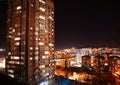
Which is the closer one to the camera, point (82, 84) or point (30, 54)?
point (82, 84)

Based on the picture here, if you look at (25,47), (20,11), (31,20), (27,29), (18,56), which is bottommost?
(18,56)

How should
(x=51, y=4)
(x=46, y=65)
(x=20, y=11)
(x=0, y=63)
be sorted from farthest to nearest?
(x=0, y=63)
(x=51, y=4)
(x=46, y=65)
(x=20, y=11)

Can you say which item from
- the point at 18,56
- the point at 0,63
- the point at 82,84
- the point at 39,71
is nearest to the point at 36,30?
the point at 18,56

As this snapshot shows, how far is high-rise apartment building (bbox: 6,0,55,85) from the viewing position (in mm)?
22094

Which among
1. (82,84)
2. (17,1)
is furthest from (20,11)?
(82,84)

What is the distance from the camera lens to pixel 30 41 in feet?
73.2

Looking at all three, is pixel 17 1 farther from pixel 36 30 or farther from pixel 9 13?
pixel 36 30

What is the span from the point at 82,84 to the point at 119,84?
16.3ft

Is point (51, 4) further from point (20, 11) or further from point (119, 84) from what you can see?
point (119, 84)

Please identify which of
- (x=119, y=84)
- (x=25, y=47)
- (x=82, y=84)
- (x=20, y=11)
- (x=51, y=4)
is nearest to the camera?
(x=119, y=84)

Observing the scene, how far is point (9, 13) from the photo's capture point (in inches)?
1017

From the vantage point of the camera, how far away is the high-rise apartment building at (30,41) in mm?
22094

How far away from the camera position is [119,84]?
1842 centimetres

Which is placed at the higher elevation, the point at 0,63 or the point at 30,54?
the point at 30,54
